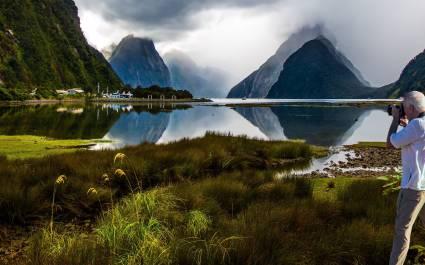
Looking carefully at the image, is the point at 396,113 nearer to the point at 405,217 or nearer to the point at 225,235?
the point at 405,217

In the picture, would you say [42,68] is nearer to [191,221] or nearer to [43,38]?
[43,38]

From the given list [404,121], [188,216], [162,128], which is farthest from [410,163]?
[162,128]

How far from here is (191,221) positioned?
809cm

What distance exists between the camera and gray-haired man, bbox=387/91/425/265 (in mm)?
5328

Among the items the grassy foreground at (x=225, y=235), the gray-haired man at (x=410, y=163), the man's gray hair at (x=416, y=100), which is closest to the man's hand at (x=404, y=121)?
the gray-haired man at (x=410, y=163)

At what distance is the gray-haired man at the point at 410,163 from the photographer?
5328mm

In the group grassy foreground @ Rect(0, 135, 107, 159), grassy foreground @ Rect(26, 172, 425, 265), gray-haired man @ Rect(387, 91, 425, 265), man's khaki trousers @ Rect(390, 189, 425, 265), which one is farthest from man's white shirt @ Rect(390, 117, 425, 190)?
grassy foreground @ Rect(0, 135, 107, 159)

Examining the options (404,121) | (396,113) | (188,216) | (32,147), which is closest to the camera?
(396,113)

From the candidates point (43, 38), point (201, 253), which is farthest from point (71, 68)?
point (201, 253)

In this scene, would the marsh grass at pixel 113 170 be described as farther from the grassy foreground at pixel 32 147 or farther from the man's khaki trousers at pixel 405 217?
the grassy foreground at pixel 32 147

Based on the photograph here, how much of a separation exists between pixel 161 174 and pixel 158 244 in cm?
969

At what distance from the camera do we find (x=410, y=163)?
547 centimetres

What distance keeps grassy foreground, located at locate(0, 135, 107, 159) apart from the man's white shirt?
1862 centimetres

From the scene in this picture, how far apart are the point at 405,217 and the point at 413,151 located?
897 mm
